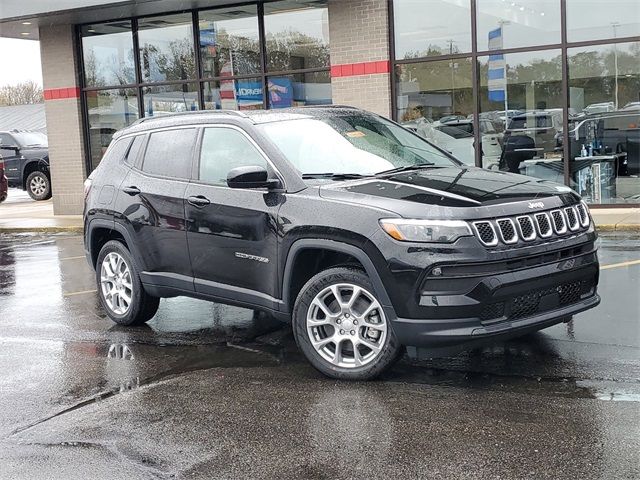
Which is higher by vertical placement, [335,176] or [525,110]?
[525,110]

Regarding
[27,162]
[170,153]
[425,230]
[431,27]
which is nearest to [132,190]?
[170,153]

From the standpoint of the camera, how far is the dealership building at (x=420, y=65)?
1462 centimetres

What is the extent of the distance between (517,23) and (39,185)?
53.5 ft

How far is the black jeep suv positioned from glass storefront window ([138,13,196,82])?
430 inches

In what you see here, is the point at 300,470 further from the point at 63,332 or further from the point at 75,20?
the point at 75,20

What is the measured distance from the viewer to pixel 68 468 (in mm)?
4348

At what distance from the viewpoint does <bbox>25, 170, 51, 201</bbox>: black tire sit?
2539cm

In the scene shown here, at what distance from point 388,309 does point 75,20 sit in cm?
1520

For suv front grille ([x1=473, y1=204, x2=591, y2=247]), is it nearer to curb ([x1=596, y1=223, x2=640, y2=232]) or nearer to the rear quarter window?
the rear quarter window

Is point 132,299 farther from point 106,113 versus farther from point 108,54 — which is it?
point 108,54

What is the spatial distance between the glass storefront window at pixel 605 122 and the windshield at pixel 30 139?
54.0 ft

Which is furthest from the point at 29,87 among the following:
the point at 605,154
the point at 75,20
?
the point at 605,154

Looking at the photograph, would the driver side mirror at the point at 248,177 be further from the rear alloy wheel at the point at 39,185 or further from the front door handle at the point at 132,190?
the rear alloy wheel at the point at 39,185

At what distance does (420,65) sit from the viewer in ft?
51.6
